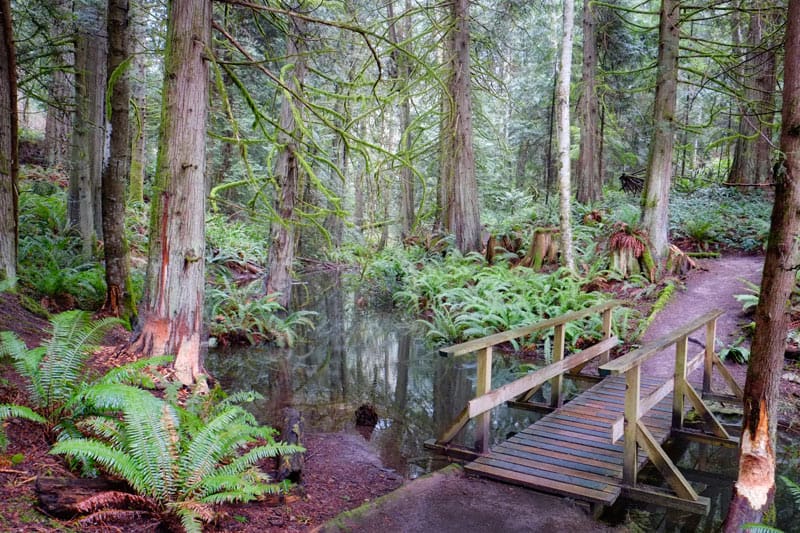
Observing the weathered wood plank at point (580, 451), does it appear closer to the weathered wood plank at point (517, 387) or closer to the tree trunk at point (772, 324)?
the weathered wood plank at point (517, 387)

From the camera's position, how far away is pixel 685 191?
20.0m

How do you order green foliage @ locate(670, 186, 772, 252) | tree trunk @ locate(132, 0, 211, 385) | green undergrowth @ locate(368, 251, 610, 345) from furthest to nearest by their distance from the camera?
green foliage @ locate(670, 186, 772, 252), green undergrowth @ locate(368, 251, 610, 345), tree trunk @ locate(132, 0, 211, 385)

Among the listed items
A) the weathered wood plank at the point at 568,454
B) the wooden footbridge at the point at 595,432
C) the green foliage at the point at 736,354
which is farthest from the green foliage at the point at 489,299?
the weathered wood plank at the point at 568,454

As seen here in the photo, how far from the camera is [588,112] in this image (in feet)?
58.0

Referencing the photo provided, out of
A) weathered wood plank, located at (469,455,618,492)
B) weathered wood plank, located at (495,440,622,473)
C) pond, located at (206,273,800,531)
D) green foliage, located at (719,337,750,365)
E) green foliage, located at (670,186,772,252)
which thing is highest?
green foliage, located at (670,186,772,252)

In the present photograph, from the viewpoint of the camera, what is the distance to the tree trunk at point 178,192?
5535 millimetres

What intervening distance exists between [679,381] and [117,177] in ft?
24.7

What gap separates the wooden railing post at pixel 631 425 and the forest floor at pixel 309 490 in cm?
67

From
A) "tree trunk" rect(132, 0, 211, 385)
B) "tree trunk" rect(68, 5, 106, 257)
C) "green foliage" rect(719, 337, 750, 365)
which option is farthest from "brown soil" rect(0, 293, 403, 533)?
"green foliage" rect(719, 337, 750, 365)

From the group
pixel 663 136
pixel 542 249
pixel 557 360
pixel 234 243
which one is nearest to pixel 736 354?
pixel 557 360

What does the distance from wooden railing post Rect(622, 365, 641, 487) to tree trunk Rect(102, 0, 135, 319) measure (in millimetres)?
6564

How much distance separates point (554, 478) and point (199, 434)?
10.2 ft

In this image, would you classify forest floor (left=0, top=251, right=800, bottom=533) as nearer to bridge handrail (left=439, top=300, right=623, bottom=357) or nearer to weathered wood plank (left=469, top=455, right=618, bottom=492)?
weathered wood plank (left=469, top=455, right=618, bottom=492)

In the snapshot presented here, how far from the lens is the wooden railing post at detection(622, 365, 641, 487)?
183 inches
